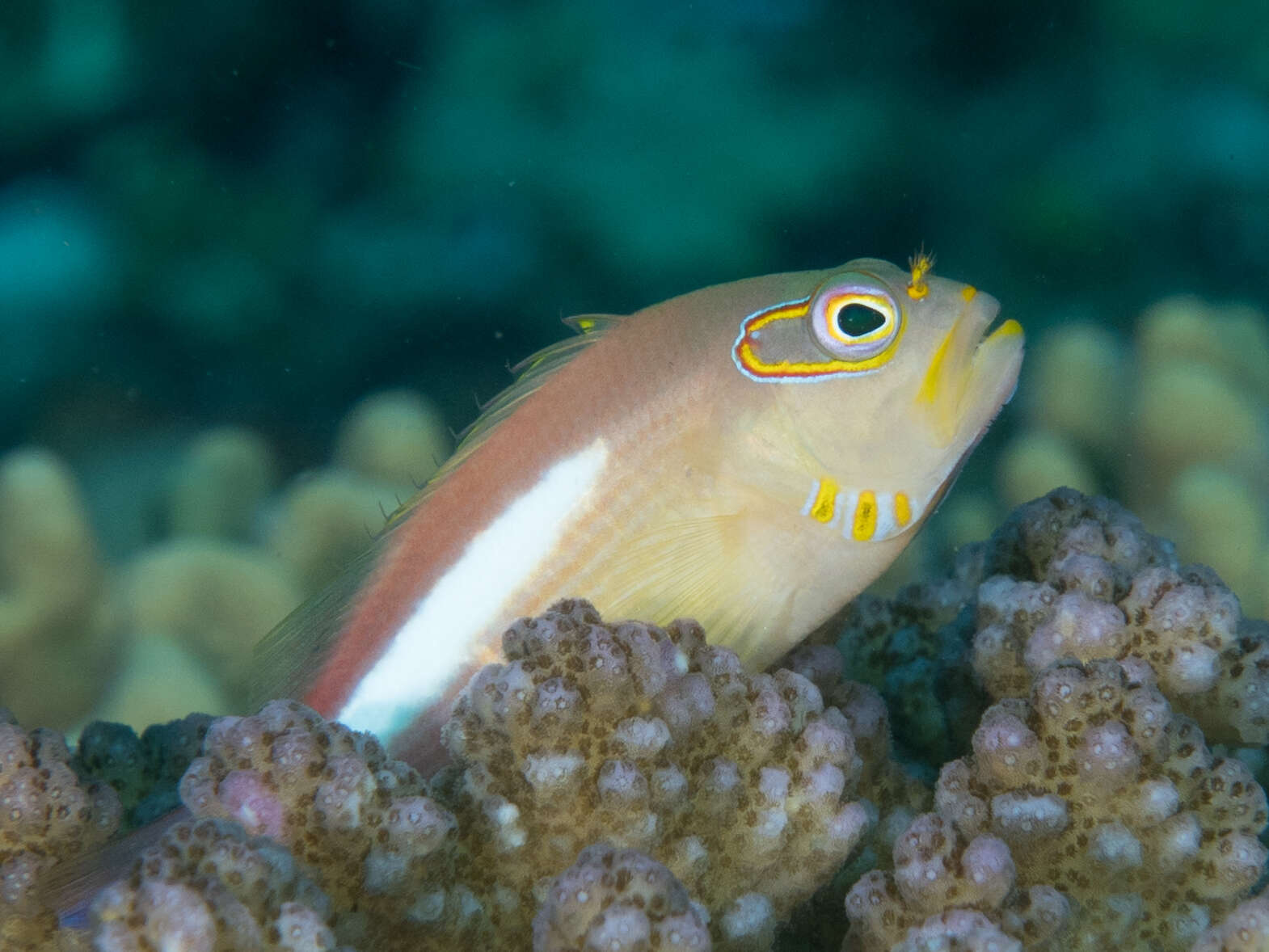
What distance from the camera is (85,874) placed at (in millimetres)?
1267

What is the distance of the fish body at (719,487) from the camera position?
178 centimetres

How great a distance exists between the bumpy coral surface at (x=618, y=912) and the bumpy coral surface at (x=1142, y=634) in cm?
93

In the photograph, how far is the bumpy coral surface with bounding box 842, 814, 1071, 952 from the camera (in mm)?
1172

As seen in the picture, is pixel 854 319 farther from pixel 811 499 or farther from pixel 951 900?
pixel 951 900

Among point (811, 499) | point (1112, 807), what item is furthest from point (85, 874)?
point (1112, 807)

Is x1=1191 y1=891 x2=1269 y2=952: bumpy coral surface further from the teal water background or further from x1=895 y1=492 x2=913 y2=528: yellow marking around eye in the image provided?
the teal water background

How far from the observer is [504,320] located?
15.5ft

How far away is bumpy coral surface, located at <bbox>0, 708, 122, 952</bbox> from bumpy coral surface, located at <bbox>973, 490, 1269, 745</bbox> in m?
1.50

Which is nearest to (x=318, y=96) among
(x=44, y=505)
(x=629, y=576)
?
(x=44, y=505)

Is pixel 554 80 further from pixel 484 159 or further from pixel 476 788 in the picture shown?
pixel 476 788

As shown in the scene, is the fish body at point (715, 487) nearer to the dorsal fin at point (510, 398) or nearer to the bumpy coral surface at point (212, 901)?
the dorsal fin at point (510, 398)

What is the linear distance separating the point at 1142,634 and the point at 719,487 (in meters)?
0.79

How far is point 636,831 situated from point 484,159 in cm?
397

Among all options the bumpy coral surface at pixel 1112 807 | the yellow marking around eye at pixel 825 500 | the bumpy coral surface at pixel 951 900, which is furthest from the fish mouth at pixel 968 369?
the bumpy coral surface at pixel 951 900
